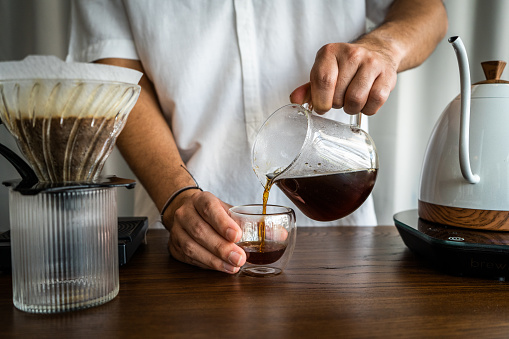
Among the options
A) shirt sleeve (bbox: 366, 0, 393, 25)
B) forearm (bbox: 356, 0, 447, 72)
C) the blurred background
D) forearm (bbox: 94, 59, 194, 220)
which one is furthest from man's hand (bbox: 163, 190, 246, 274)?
the blurred background

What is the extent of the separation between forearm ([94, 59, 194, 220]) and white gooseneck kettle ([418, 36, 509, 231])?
21.0 inches

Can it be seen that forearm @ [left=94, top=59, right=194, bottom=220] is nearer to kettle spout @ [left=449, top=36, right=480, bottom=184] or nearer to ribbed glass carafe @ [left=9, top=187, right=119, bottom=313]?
ribbed glass carafe @ [left=9, top=187, right=119, bottom=313]

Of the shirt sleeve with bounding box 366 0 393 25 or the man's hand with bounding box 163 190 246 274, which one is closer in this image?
the man's hand with bounding box 163 190 246 274

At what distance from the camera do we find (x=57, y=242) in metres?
0.54

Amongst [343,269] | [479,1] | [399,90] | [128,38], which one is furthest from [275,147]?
[479,1]

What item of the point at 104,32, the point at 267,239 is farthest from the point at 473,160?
the point at 104,32

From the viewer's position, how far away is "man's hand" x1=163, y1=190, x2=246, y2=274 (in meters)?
0.68

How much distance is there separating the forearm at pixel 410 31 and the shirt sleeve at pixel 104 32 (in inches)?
26.1

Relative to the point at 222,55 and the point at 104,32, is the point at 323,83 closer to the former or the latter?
the point at 222,55

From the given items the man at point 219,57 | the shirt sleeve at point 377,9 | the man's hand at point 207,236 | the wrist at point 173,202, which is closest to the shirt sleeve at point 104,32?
the man at point 219,57

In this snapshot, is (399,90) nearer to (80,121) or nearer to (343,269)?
(343,269)

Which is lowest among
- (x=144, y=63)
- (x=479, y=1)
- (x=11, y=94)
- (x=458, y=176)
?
(x=458, y=176)

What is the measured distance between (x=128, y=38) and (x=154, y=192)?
485mm

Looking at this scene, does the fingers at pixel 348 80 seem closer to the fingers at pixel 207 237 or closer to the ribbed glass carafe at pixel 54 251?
the fingers at pixel 207 237
